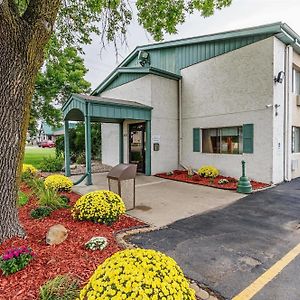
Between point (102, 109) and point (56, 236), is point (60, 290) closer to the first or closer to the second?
point (56, 236)

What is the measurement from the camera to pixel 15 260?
2.79 metres

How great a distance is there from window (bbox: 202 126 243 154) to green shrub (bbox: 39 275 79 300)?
28.9 ft

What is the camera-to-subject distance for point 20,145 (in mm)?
3607

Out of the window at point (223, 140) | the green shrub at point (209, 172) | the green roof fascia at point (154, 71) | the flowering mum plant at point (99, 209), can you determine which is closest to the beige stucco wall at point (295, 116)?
the window at point (223, 140)

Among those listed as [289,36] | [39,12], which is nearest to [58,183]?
[39,12]

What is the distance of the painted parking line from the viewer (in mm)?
2539

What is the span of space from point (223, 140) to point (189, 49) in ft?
17.5

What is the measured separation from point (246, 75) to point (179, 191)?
568 cm

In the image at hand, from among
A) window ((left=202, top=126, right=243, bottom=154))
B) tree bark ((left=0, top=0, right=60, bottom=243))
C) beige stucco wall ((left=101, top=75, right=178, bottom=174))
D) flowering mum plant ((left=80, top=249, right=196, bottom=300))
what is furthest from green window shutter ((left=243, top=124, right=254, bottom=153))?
flowering mum plant ((left=80, top=249, right=196, bottom=300))

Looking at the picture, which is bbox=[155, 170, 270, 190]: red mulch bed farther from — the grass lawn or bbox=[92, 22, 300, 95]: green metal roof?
the grass lawn

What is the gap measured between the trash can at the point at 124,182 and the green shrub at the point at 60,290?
316 cm

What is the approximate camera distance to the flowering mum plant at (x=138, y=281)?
5.45 ft

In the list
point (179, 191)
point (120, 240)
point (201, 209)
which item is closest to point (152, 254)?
point (120, 240)

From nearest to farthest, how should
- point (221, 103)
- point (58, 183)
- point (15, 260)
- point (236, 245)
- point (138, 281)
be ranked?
point (138, 281) < point (15, 260) < point (236, 245) < point (58, 183) < point (221, 103)
